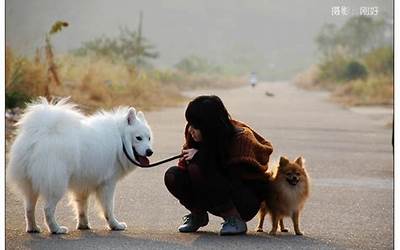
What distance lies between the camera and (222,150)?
2363 millimetres

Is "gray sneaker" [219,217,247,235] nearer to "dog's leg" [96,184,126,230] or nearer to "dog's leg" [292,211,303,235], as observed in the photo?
"dog's leg" [292,211,303,235]

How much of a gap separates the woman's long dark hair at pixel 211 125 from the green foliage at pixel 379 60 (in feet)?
12.1

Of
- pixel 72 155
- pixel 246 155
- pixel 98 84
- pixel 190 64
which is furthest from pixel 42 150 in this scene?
pixel 190 64

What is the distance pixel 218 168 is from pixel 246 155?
72 millimetres

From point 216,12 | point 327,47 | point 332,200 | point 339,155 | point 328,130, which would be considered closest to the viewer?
point 216,12

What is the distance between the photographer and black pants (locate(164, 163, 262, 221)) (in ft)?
7.70

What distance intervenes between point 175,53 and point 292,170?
5818 millimetres

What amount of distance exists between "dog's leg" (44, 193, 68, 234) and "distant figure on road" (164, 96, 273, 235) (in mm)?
263

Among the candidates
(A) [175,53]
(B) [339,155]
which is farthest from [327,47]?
(A) [175,53]

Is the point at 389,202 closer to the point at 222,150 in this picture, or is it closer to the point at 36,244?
the point at 222,150

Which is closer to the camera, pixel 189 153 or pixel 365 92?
pixel 189 153

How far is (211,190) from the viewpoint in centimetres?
235

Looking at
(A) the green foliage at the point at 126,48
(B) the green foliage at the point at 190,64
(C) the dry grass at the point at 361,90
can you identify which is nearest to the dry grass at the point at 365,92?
(C) the dry grass at the point at 361,90

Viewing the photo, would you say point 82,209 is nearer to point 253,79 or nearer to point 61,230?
point 61,230
